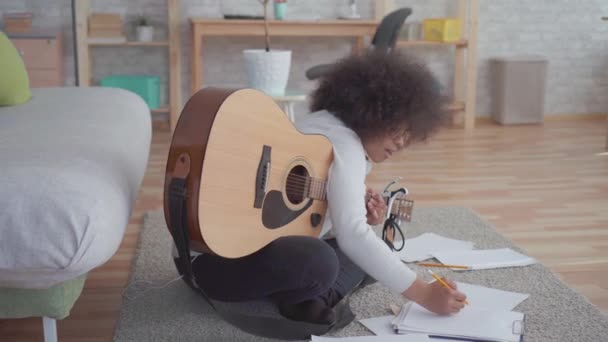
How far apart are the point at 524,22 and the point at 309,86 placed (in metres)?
1.52

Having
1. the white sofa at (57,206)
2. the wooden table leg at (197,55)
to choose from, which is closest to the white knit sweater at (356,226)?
the white sofa at (57,206)

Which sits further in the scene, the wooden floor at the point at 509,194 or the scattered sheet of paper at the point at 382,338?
the wooden floor at the point at 509,194

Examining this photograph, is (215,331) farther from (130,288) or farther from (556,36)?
(556,36)

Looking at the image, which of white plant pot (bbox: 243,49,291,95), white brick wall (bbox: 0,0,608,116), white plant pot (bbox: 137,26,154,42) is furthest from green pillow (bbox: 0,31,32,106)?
white brick wall (bbox: 0,0,608,116)

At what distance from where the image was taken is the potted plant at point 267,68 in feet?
9.46

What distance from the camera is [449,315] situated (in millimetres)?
1621

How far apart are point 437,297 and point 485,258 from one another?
632 mm

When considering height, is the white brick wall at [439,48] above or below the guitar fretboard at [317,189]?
above

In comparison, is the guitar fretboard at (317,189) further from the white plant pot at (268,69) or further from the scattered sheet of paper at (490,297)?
the white plant pot at (268,69)

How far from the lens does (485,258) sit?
2154 millimetres

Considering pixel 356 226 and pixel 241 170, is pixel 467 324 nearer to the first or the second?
pixel 356 226

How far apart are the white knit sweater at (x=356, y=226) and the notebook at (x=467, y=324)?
0.13 meters

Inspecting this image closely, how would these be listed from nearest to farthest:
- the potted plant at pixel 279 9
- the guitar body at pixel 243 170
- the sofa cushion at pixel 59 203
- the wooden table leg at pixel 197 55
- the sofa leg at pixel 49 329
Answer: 1. the sofa cushion at pixel 59 203
2. the guitar body at pixel 243 170
3. the sofa leg at pixel 49 329
4. the wooden table leg at pixel 197 55
5. the potted plant at pixel 279 9

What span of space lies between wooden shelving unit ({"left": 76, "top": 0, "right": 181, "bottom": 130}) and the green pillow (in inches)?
69.3
